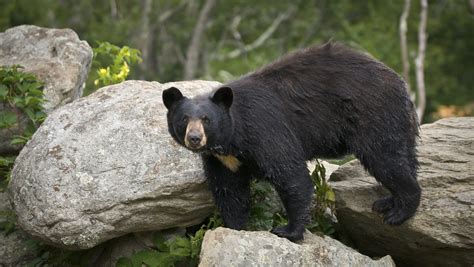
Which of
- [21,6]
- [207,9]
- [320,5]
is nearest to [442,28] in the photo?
[320,5]

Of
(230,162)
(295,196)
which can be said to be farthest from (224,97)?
(295,196)

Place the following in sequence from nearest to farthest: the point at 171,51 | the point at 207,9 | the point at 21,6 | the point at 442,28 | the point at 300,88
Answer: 1. the point at 300,88
2. the point at 21,6
3. the point at 207,9
4. the point at 171,51
5. the point at 442,28

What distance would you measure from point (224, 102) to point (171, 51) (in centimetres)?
2590

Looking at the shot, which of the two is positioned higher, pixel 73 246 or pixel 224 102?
pixel 224 102

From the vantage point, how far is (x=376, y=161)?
8.23 meters

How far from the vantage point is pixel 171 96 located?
7758 millimetres

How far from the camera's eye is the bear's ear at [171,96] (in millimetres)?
7695

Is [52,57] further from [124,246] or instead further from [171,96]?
[171,96]

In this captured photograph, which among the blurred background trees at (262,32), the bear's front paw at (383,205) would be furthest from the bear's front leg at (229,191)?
the blurred background trees at (262,32)

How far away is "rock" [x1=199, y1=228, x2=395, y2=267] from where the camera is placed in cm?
752

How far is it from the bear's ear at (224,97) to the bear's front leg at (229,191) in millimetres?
590

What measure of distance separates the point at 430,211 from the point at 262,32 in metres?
28.2

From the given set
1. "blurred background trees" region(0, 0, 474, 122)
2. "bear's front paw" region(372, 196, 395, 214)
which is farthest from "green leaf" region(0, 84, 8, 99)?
"blurred background trees" region(0, 0, 474, 122)

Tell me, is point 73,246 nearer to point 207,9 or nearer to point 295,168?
point 295,168
